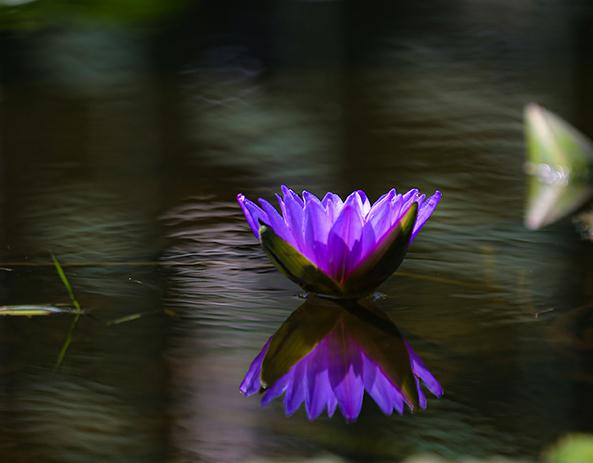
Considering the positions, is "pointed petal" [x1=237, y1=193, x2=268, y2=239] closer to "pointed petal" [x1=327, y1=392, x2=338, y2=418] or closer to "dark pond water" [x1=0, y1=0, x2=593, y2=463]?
"dark pond water" [x1=0, y1=0, x2=593, y2=463]

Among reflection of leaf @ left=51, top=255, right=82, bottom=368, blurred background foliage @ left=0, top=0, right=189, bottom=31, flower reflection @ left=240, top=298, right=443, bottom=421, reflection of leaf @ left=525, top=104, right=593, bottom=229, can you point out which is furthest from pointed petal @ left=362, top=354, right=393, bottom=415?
reflection of leaf @ left=525, top=104, right=593, bottom=229

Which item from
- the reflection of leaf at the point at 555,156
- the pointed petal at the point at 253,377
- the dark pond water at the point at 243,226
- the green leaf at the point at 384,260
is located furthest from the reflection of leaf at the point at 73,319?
the reflection of leaf at the point at 555,156

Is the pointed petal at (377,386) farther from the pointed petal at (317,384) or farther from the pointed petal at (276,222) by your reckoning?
the pointed petal at (276,222)

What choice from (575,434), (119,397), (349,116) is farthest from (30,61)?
(575,434)

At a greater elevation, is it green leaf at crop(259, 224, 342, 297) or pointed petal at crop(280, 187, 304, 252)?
pointed petal at crop(280, 187, 304, 252)

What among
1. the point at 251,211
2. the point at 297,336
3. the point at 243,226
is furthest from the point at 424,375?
the point at 243,226

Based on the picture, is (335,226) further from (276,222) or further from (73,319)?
(73,319)
